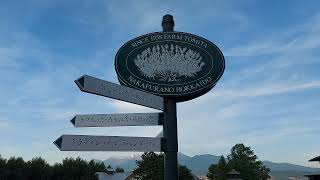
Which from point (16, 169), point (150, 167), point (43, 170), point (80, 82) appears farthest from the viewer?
point (43, 170)

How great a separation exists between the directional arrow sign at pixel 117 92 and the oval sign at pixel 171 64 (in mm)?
594

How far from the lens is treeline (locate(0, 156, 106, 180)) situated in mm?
75938

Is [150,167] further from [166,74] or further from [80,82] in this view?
[80,82]

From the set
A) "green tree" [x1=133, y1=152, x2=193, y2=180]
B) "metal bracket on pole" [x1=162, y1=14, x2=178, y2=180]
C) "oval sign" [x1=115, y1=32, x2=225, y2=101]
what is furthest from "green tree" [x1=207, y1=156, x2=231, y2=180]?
"metal bracket on pole" [x1=162, y1=14, x2=178, y2=180]

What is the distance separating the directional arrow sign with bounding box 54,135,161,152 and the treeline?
70.2 meters

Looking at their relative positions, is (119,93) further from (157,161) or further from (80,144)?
(157,161)

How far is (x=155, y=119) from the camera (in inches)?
418

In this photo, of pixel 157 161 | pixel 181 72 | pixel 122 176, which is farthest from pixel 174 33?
pixel 122 176

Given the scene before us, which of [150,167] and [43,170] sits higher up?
[43,170]

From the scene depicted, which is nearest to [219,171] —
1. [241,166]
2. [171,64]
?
[241,166]

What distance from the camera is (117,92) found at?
9797mm

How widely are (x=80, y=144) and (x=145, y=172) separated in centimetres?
4256

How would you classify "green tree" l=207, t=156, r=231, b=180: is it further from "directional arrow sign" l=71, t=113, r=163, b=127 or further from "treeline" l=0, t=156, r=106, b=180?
"directional arrow sign" l=71, t=113, r=163, b=127

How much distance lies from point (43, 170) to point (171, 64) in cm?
7295
